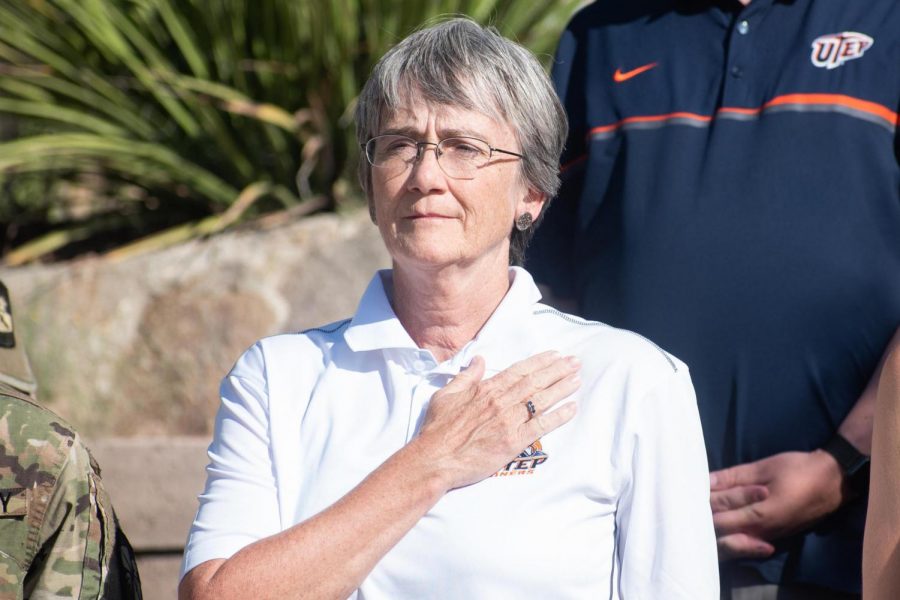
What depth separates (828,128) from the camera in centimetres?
245

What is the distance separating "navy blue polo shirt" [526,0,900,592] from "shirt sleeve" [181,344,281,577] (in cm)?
83

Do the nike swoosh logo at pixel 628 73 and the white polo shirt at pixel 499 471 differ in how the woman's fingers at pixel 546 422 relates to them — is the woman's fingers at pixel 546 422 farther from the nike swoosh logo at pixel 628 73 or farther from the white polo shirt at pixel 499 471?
the nike swoosh logo at pixel 628 73

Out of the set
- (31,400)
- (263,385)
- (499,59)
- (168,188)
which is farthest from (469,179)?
(168,188)

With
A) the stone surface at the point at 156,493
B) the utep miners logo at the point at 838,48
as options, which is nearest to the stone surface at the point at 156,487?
the stone surface at the point at 156,493

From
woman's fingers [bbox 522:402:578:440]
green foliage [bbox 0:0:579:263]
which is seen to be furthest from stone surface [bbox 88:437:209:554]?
woman's fingers [bbox 522:402:578:440]

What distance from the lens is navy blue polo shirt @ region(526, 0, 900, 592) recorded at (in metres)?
2.41

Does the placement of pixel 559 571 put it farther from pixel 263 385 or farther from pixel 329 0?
pixel 329 0

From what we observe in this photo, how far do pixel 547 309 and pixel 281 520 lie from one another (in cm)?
68

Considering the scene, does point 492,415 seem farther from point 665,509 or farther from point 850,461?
point 850,461

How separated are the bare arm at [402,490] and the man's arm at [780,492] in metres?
0.50

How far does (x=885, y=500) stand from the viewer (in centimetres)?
193

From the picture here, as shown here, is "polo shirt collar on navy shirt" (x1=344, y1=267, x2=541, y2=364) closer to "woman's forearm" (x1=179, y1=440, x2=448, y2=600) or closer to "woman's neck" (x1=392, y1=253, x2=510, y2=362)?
"woman's neck" (x1=392, y1=253, x2=510, y2=362)

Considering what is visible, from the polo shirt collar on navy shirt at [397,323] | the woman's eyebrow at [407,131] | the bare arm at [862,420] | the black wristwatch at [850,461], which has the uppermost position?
the woman's eyebrow at [407,131]

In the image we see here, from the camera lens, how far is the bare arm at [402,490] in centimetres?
198
